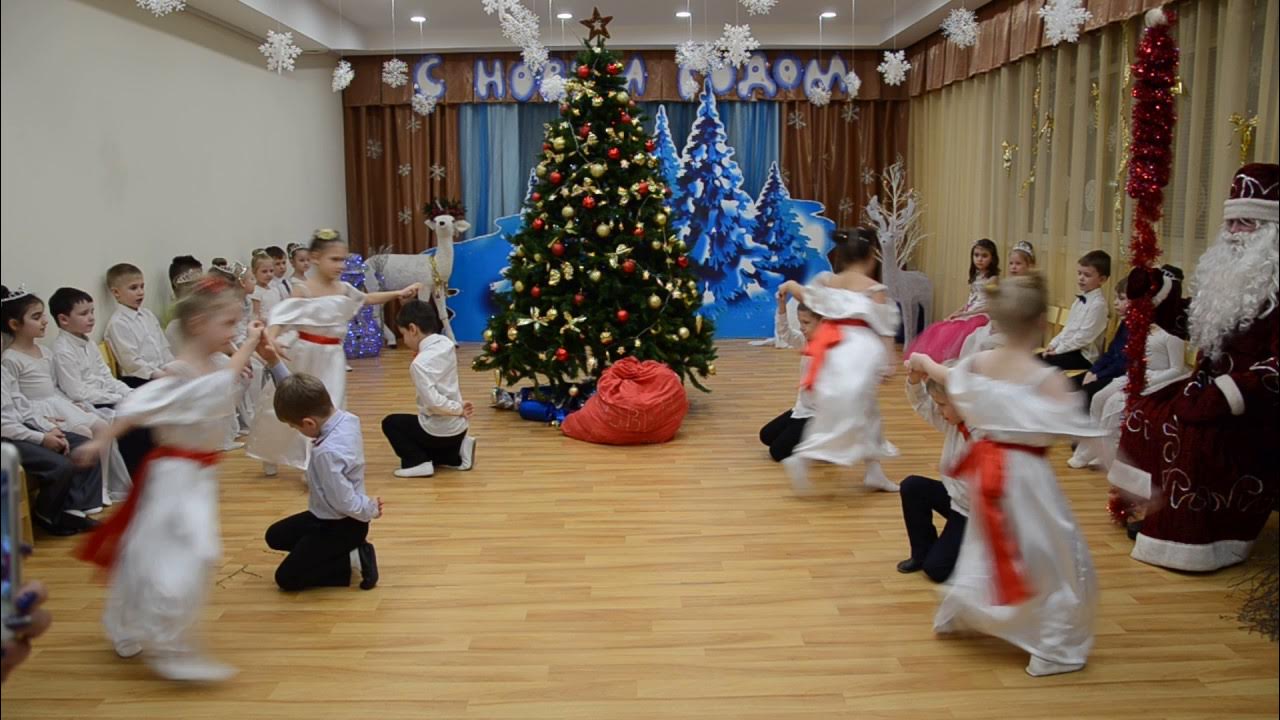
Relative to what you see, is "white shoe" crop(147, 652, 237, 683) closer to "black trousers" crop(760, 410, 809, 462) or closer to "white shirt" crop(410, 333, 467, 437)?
"white shirt" crop(410, 333, 467, 437)

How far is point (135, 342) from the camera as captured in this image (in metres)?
5.86

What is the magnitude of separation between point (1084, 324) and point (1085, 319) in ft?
0.10

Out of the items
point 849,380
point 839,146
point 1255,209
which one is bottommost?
point 849,380

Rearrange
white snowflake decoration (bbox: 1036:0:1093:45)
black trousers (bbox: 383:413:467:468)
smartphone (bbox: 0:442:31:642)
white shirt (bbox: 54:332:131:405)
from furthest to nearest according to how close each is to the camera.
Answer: white snowflake decoration (bbox: 1036:0:1093:45) → black trousers (bbox: 383:413:467:468) → white shirt (bbox: 54:332:131:405) → smartphone (bbox: 0:442:31:642)

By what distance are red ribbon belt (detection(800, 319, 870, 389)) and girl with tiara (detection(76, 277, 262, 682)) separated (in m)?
2.87

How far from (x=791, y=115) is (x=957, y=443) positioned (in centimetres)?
823

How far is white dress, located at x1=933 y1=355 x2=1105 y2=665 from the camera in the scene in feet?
10.1

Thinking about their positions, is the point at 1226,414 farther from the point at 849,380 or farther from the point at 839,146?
the point at 839,146

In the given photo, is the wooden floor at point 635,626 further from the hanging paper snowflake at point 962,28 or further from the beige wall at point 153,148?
the hanging paper snowflake at point 962,28

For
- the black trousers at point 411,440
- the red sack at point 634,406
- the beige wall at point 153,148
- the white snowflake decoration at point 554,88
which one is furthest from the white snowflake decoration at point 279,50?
the red sack at point 634,406

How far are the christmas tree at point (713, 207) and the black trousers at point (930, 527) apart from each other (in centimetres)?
725

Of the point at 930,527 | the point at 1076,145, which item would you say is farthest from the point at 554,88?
the point at 930,527

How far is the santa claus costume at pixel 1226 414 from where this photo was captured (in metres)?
3.81

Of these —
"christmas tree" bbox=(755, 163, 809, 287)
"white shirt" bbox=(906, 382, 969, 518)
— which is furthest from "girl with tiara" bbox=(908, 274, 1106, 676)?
"christmas tree" bbox=(755, 163, 809, 287)
